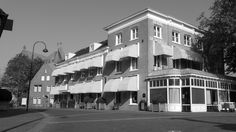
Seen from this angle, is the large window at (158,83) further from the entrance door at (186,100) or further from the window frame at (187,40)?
the window frame at (187,40)

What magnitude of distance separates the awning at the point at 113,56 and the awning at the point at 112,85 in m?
3.06

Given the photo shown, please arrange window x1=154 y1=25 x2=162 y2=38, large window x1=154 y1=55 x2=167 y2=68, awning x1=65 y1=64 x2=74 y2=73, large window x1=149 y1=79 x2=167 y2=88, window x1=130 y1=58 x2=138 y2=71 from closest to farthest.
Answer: large window x1=149 y1=79 x2=167 y2=88, large window x1=154 y1=55 x2=167 y2=68, window x1=154 y1=25 x2=162 y2=38, window x1=130 y1=58 x2=138 y2=71, awning x1=65 y1=64 x2=74 y2=73

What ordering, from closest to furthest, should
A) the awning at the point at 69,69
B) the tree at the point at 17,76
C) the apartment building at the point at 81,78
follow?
1. the apartment building at the point at 81,78
2. the awning at the point at 69,69
3. the tree at the point at 17,76

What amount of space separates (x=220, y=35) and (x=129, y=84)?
13452mm

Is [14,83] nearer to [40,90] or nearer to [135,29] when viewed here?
[40,90]

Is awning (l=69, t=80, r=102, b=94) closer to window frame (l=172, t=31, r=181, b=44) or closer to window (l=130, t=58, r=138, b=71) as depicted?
window (l=130, t=58, r=138, b=71)

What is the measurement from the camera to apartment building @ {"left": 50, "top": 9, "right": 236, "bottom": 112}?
28969 millimetres

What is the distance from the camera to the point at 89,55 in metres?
45.9

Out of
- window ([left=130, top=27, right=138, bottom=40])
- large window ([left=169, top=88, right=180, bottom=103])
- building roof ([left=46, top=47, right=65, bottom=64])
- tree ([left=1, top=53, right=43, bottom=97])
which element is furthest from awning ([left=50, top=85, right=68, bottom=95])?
building roof ([left=46, top=47, right=65, bottom=64])

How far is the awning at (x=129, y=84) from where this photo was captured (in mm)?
33250

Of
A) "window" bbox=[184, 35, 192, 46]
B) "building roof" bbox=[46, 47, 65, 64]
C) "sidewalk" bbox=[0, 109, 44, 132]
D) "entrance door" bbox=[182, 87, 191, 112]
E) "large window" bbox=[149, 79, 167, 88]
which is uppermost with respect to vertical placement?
"building roof" bbox=[46, 47, 65, 64]

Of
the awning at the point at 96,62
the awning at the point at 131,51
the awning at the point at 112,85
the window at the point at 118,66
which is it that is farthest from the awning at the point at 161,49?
the awning at the point at 96,62

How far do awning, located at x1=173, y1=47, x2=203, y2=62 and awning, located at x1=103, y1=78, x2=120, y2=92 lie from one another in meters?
8.96

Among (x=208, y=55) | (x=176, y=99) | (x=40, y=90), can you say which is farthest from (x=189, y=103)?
(x=40, y=90)
